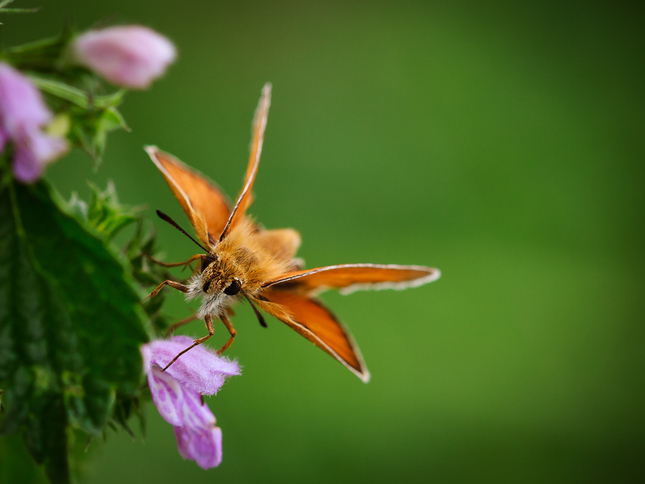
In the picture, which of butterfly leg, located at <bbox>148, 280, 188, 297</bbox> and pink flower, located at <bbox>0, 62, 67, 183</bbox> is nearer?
pink flower, located at <bbox>0, 62, 67, 183</bbox>

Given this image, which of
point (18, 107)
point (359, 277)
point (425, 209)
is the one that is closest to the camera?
point (18, 107)

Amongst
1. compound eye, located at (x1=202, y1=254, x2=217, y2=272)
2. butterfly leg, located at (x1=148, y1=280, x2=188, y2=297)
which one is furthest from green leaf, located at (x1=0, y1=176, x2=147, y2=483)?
compound eye, located at (x1=202, y1=254, x2=217, y2=272)

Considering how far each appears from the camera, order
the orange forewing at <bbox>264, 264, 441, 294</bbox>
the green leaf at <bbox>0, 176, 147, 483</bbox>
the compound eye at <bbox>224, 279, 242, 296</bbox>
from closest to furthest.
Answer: the green leaf at <bbox>0, 176, 147, 483</bbox>
the compound eye at <bbox>224, 279, 242, 296</bbox>
the orange forewing at <bbox>264, 264, 441, 294</bbox>

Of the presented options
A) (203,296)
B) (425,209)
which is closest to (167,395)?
(203,296)

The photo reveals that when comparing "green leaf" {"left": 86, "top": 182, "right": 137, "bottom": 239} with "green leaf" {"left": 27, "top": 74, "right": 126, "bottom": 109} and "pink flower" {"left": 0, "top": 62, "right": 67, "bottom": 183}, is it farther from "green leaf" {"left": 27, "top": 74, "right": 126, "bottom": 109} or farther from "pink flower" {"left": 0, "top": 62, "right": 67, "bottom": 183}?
"pink flower" {"left": 0, "top": 62, "right": 67, "bottom": 183}

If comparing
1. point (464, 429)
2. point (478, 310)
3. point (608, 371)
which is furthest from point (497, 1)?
point (464, 429)

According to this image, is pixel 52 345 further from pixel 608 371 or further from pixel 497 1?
pixel 497 1

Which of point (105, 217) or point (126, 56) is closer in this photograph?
point (126, 56)

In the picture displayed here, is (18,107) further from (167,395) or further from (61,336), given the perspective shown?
(167,395)
